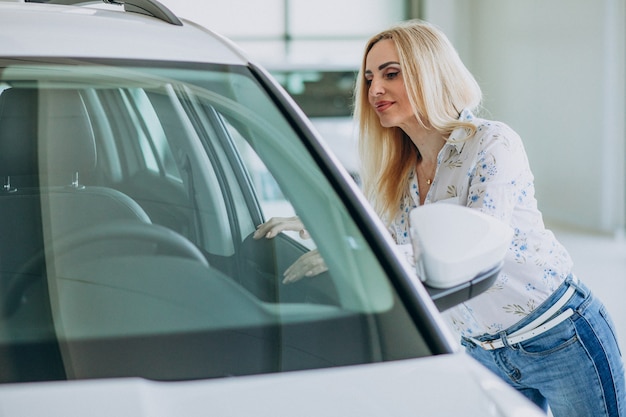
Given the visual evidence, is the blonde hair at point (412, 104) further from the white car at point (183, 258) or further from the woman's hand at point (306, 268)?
the woman's hand at point (306, 268)

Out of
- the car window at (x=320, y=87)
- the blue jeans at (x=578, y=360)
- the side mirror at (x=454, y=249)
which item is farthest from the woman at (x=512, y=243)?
the car window at (x=320, y=87)

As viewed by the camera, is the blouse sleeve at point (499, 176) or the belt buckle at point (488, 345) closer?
the blouse sleeve at point (499, 176)

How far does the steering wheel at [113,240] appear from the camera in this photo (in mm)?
1298

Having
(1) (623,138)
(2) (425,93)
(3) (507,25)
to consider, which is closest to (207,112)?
(2) (425,93)

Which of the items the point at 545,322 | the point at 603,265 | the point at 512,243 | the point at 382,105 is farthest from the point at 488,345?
the point at 603,265

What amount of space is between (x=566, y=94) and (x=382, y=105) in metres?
6.16

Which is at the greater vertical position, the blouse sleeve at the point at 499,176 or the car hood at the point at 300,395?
the blouse sleeve at the point at 499,176

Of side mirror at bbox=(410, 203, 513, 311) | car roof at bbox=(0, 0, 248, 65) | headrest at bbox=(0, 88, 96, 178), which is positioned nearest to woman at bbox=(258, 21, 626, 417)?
side mirror at bbox=(410, 203, 513, 311)

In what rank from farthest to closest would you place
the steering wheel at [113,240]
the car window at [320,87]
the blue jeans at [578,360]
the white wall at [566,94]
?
the car window at [320,87] < the white wall at [566,94] < the blue jeans at [578,360] < the steering wheel at [113,240]

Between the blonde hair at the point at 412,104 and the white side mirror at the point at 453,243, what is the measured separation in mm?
622

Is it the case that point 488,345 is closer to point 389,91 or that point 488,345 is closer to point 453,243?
point 389,91

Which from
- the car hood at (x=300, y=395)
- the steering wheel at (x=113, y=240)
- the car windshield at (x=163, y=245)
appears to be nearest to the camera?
the car hood at (x=300, y=395)

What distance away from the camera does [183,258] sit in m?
1.33

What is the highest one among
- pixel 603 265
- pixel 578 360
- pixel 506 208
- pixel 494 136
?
pixel 494 136
